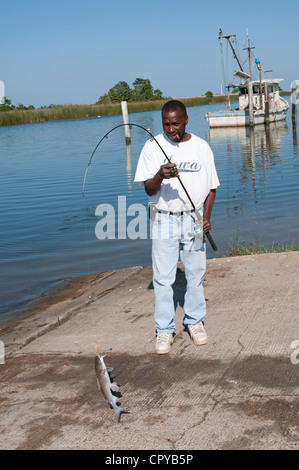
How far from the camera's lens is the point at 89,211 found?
559 inches

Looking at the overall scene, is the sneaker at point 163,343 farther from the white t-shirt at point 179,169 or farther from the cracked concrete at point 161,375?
the white t-shirt at point 179,169

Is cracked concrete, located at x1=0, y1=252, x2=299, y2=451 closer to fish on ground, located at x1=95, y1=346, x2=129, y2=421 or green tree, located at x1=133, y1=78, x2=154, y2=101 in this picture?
fish on ground, located at x1=95, y1=346, x2=129, y2=421

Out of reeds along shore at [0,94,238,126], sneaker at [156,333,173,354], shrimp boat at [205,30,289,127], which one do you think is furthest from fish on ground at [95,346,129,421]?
reeds along shore at [0,94,238,126]

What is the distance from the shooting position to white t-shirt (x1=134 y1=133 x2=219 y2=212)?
413 centimetres

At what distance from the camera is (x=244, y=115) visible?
140ft

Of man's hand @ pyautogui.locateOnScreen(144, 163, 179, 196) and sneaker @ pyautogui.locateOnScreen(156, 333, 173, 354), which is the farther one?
sneaker @ pyautogui.locateOnScreen(156, 333, 173, 354)

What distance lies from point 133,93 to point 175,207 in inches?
4393

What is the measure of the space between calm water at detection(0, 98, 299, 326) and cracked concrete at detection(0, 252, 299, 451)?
7.48 feet

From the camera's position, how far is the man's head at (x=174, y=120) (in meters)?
4.05

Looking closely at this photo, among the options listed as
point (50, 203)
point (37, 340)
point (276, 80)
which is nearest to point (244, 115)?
point (276, 80)

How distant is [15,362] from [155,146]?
203 centimetres

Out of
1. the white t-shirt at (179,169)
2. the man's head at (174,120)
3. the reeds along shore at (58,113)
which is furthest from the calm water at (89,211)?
the reeds along shore at (58,113)

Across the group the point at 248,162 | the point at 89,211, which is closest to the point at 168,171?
the point at 89,211
